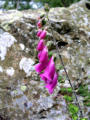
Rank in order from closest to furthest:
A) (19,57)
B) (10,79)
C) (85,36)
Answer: (10,79), (19,57), (85,36)

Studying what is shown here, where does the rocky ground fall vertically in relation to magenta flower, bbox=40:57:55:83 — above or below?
below

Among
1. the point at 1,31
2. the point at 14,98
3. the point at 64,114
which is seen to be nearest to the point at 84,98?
the point at 64,114

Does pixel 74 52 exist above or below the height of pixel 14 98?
above

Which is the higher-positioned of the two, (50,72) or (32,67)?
(50,72)

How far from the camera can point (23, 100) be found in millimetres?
1814

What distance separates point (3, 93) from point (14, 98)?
140mm

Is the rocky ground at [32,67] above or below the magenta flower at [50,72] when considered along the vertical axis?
below

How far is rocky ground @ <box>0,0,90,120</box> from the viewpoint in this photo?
5.82 feet

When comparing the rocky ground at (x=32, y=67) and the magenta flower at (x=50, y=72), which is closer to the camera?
the magenta flower at (x=50, y=72)

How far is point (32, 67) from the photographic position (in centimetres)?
188

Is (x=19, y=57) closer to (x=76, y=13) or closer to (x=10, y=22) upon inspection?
(x=10, y=22)

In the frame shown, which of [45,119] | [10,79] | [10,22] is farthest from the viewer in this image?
[10,22]

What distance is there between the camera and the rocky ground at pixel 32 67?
1772 millimetres

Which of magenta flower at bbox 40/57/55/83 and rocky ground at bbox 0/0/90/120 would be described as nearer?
magenta flower at bbox 40/57/55/83
